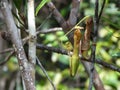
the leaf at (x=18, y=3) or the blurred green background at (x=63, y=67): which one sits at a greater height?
the leaf at (x=18, y=3)

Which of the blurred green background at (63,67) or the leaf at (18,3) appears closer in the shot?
the leaf at (18,3)

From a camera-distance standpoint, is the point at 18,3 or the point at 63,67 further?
the point at 63,67

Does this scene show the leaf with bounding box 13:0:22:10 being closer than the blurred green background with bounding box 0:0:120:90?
Yes

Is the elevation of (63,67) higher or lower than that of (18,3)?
lower

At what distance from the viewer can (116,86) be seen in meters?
2.01

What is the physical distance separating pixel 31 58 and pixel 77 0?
19 centimetres

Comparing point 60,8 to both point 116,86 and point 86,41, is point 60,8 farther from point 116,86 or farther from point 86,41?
point 86,41

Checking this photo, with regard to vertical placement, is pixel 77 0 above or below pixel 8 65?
above

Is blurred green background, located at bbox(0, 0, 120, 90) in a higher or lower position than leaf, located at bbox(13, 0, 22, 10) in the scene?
lower

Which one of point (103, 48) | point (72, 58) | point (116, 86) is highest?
point (72, 58)

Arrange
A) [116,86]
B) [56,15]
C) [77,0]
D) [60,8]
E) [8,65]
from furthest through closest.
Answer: [60,8] < [8,65] < [116,86] < [56,15] < [77,0]

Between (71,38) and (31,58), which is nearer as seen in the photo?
(31,58)

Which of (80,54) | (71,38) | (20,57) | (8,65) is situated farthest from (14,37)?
(8,65)

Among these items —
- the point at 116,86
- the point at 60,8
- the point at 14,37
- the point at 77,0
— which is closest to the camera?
the point at 14,37
